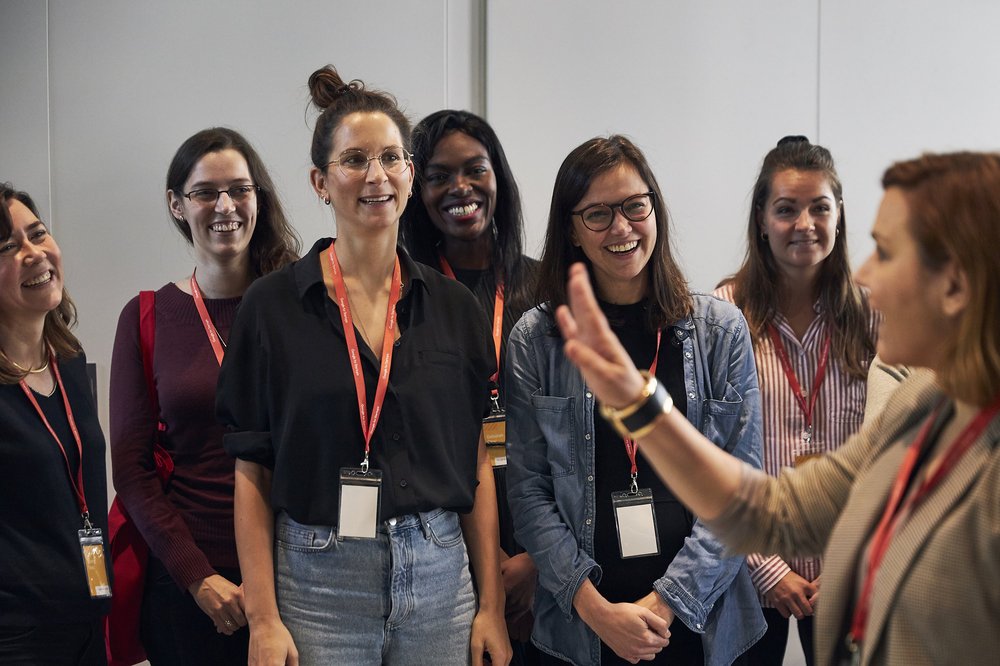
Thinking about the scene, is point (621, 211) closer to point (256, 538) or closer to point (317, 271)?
point (317, 271)

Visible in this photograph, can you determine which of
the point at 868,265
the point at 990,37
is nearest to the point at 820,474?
the point at 868,265

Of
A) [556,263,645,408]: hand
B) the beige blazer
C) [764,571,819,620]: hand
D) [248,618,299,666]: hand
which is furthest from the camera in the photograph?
[764,571,819,620]: hand

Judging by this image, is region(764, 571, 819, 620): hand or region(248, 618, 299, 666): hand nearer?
region(248, 618, 299, 666): hand

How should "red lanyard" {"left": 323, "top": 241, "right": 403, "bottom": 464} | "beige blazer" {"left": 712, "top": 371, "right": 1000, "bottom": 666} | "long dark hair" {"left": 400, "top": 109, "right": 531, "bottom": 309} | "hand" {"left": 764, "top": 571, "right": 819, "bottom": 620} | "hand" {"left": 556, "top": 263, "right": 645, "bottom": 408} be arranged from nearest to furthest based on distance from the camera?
"beige blazer" {"left": 712, "top": 371, "right": 1000, "bottom": 666} → "hand" {"left": 556, "top": 263, "right": 645, "bottom": 408} → "red lanyard" {"left": 323, "top": 241, "right": 403, "bottom": 464} → "hand" {"left": 764, "top": 571, "right": 819, "bottom": 620} → "long dark hair" {"left": 400, "top": 109, "right": 531, "bottom": 309}

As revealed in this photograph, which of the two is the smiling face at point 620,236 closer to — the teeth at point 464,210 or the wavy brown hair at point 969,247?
the teeth at point 464,210

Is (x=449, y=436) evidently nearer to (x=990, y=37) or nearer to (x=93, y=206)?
(x=93, y=206)

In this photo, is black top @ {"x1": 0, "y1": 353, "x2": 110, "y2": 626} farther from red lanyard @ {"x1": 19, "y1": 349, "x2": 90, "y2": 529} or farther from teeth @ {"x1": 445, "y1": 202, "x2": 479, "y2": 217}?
teeth @ {"x1": 445, "y1": 202, "x2": 479, "y2": 217}

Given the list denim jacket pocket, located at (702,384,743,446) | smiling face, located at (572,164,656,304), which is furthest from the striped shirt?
smiling face, located at (572,164,656,304)

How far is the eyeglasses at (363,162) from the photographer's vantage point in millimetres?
2133

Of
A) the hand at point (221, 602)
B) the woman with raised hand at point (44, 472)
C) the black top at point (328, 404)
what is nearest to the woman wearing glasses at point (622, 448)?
the black top at point (328, 404)

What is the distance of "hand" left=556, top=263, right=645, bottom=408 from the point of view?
140 centimetres

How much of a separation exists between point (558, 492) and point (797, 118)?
2.43 metres

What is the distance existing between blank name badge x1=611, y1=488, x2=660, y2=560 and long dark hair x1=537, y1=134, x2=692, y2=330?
1.39 feet

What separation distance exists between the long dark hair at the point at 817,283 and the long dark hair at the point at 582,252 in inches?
19.2
